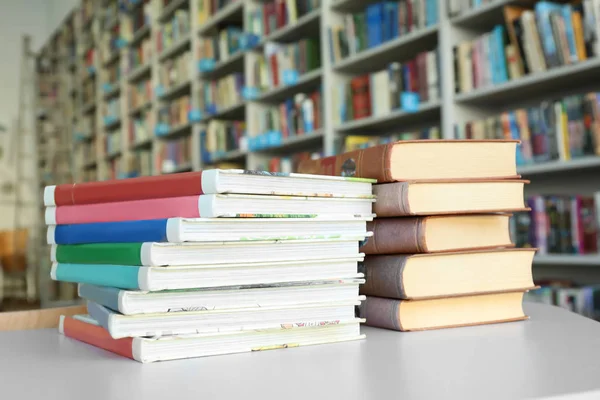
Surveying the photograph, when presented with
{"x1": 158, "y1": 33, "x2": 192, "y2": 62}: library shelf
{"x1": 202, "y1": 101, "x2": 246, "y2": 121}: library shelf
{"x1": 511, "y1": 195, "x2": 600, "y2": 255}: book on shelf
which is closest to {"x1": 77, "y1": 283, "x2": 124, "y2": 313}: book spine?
{"x1": 511, "y1": 195, "x2": 600, "y2": 255}: book on shelf

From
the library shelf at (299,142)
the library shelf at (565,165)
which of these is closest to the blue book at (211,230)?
the library shelf at (565,165)

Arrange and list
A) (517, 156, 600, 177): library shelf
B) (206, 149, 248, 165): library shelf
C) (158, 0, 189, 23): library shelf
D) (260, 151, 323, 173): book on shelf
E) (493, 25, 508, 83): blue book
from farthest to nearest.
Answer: (158, 0, 189, 23): library shelf < (206, 149, 248, 165): library shelf < (260, 151, 323, 173): book on shelf < (493, 25, 508, 83): blue book < (517, 156, 600, 177): library shelf

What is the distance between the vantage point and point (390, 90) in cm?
304

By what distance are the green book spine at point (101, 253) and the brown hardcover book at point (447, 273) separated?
303 mm

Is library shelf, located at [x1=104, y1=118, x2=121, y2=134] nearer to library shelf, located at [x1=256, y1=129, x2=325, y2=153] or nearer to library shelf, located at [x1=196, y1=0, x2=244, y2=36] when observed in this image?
library shelf, located at [x1=196, y1=0, x2=244, y2=36]

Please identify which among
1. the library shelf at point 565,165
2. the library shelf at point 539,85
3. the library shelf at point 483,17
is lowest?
the library shelf at point 565,165

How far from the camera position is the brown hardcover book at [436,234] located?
30.2 inches

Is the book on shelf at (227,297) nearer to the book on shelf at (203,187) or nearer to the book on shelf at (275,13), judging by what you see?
the book on shelf at (203,187)

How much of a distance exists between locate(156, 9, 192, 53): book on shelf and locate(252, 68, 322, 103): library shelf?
1.25 m

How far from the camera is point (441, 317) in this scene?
2.59ft

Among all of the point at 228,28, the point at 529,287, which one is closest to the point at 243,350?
the point at 529,287

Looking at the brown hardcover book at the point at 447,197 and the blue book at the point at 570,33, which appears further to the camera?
the blue book at the point at 570,33

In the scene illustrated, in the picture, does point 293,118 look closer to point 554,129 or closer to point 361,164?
point 554,129

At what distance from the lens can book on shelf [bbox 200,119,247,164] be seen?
14.5 feet
